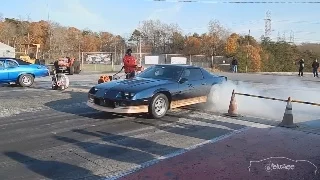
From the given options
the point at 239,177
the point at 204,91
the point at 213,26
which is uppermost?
the point at 213,26

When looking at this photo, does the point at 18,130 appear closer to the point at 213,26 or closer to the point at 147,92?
the point at 147,92

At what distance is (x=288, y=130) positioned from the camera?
27.4ft

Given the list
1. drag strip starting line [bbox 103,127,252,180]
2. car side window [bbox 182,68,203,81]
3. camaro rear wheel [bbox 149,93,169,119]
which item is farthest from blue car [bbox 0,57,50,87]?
drag strip starting line [bbox 103,127,252,180]

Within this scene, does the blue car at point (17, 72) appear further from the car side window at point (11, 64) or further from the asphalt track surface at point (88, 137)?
the asphalt track surface at point (88, 137)

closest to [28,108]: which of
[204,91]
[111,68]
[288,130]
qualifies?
[204,91]

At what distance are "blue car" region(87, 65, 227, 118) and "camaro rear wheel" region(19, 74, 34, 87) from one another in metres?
7.82

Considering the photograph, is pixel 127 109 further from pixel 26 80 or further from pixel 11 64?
pixel 11 64

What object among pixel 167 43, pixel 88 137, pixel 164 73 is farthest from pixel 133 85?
pixel 167 43

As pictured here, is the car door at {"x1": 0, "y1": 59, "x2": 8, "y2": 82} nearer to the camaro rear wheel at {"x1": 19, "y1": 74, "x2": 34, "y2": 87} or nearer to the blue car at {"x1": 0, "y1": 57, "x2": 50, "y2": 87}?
the blue car at {"x1": 0, "y1": 57, "x2": 50, "y2": 87}

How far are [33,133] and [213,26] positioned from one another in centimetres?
6788

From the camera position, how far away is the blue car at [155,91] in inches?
348

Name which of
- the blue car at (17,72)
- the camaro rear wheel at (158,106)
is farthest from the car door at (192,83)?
the blue car at (17,72)

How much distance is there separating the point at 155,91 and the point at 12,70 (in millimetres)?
9240

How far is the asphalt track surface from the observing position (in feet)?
18.0
